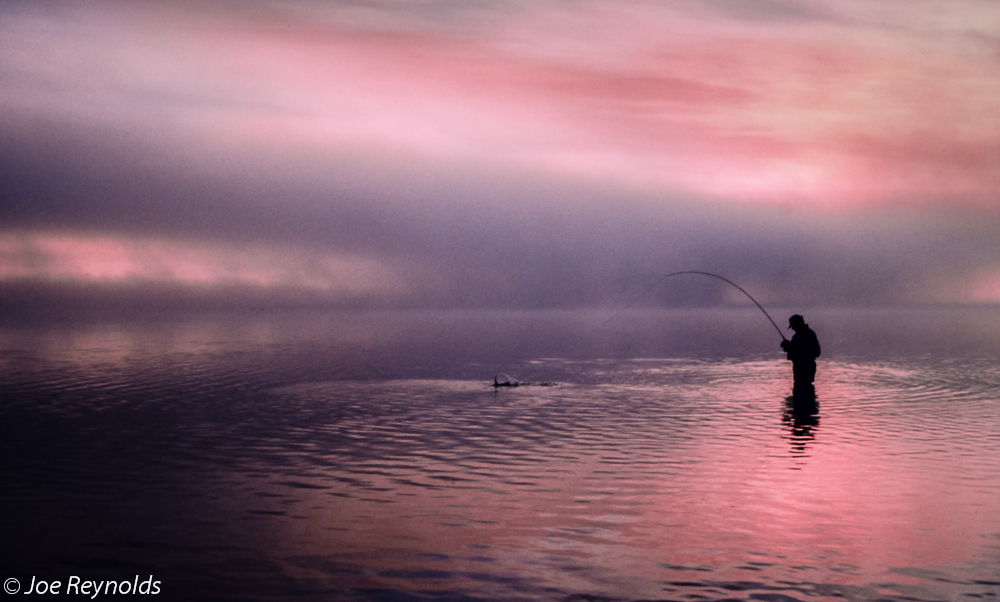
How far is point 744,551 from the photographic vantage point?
11.1 metres

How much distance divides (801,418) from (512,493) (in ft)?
41.2

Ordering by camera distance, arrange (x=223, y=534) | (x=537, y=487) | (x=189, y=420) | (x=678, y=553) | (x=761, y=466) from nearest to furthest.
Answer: (x=678, y=553)
(x=223, y=534)
(x=537, y=487)
(x=761, y=466)
(x=189, y=420)

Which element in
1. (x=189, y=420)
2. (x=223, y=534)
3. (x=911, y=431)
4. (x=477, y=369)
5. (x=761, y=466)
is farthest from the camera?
(x=477, y=369)

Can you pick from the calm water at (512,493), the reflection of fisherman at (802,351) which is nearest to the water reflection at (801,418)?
the calm water at (512,493)

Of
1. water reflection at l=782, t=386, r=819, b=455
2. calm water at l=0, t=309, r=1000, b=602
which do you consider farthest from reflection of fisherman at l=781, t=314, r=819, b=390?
calm water at l=0, t=309, r=1000, b=602

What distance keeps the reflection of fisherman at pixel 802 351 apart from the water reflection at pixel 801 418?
0.41 m

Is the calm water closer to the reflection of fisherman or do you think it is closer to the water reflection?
the water reflection

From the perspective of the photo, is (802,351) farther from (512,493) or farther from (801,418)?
(512,493)

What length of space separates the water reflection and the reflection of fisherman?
1.33 ft

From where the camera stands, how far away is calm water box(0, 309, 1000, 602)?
33.6ft

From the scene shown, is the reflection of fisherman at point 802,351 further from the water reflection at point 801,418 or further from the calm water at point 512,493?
the calm water at point 512,493

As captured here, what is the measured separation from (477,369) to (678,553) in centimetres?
3287

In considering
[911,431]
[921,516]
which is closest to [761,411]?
[911,431]

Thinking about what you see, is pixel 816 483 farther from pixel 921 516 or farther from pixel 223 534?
pixel 223 534
